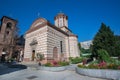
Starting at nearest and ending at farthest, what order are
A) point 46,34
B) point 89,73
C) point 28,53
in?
point 89,73, point 46,34, point 28,53

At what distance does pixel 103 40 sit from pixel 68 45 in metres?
9.99

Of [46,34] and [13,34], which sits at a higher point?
[13,34]

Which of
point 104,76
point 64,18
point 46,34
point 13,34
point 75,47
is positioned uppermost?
point 64,18

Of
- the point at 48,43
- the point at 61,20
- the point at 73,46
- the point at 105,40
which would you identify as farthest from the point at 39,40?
the point at 61,20

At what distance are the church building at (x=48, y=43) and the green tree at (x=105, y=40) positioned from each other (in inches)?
309

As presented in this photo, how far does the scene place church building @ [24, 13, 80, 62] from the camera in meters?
19.0

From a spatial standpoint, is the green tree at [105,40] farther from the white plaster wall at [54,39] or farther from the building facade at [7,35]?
the building facade at [7,35]

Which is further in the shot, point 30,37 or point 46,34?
point 30,37

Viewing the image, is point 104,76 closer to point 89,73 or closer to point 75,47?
point 89,73

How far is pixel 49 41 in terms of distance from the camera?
757 inches

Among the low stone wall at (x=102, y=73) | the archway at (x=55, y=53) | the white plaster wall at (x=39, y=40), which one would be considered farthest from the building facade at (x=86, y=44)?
the low stone wall at (x=102, y=73)

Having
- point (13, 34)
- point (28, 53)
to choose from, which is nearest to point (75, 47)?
point (28, 53)

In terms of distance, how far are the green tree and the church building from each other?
784 cm

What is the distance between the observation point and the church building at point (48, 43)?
19000 millimetres
